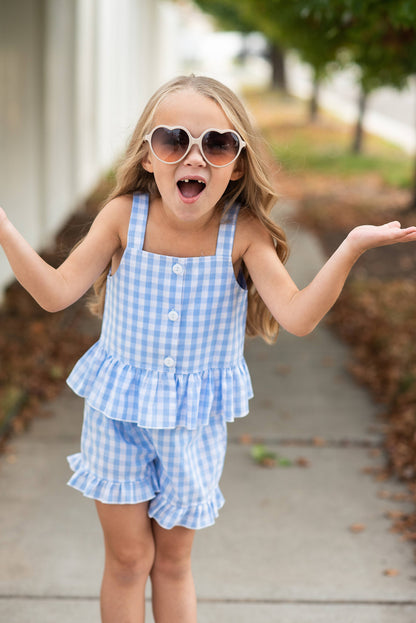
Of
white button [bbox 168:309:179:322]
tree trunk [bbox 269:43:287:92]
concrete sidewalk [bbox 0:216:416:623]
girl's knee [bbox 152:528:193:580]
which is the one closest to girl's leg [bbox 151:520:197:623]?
girl's knee [bbox 152:528:193:580]

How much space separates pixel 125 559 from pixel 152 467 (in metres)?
0.26

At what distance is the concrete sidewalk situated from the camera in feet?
9.16

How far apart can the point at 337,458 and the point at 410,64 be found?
201 inches

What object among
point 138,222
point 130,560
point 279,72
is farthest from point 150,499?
point 279,72

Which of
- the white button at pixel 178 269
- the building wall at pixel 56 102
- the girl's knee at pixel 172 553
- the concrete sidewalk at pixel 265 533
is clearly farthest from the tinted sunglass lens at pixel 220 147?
the concrete sidewalk at pixel 265 533

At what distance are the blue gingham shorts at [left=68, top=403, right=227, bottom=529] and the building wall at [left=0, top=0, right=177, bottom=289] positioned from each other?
0.83 meters

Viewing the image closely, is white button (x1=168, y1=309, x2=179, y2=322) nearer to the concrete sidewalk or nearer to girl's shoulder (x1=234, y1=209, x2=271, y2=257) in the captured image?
girl's shoulder (x1=234, y1=209, x2=271, y2=257)

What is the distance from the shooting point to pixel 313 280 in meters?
1.85

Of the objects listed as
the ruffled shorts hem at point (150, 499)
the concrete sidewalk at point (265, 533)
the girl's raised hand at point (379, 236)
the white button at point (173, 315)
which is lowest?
the concrete sidewalk at point (265, 533)

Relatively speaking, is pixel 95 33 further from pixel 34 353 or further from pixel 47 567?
pixel 47 567

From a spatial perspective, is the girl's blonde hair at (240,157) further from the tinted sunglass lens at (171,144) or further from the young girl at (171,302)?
the tinted sunglass lens at (171,144)

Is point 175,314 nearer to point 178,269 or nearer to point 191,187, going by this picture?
point 178,269

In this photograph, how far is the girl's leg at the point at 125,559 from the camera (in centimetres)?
214

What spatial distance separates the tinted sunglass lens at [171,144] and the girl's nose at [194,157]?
0.05 feet
